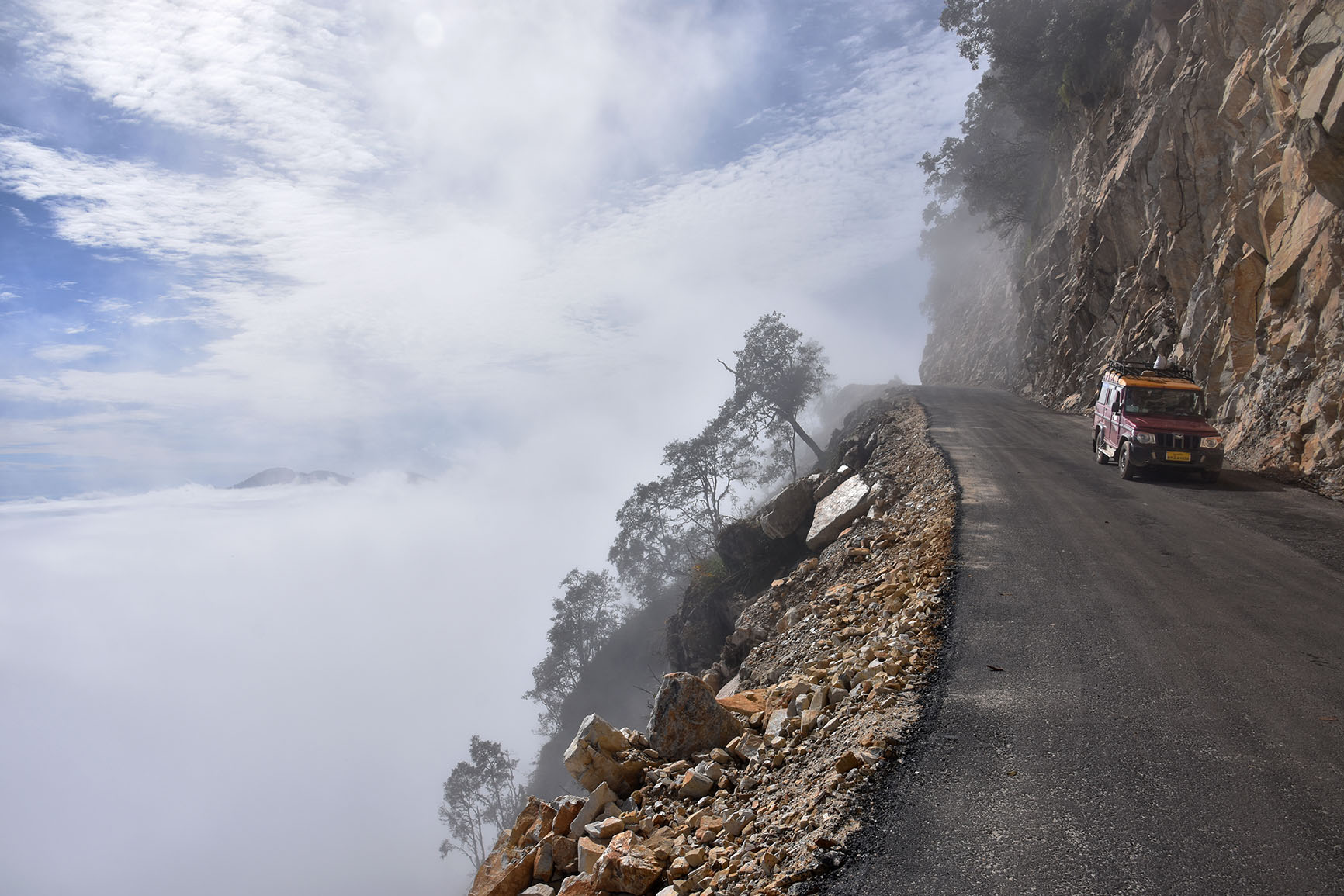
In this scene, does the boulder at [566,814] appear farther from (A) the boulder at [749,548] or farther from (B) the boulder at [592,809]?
(A) the boulder at [749,548]

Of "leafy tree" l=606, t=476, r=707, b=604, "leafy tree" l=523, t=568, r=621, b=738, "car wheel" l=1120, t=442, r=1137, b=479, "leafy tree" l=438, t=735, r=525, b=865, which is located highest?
"car wheel" l=1120, t=442, r=1137, b=479

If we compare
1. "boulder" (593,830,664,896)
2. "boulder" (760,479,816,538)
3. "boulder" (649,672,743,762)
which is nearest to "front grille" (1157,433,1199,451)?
"boulder" (760,479,816,538)

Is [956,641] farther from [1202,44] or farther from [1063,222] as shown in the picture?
[1063,222]

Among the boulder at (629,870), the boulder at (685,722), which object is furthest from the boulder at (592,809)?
the boulder at (629,870)

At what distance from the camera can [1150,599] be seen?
831 centimetres

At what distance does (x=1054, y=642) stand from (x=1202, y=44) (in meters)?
23.6

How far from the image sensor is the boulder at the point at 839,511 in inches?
640

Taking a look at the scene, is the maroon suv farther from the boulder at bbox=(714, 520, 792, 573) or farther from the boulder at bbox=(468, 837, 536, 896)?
the boulder at bbox=(468, 837, 536, 896)

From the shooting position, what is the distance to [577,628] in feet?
189

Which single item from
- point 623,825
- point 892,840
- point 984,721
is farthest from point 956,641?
point 623,825

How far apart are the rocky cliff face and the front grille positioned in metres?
2.01

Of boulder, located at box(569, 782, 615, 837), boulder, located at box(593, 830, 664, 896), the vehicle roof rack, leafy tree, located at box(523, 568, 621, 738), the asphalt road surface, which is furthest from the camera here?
leafy tree, located at box(523, 568, 621, 738)

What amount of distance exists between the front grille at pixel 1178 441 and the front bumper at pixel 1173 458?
7 cm

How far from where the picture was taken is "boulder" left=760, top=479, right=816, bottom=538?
20844 mm
